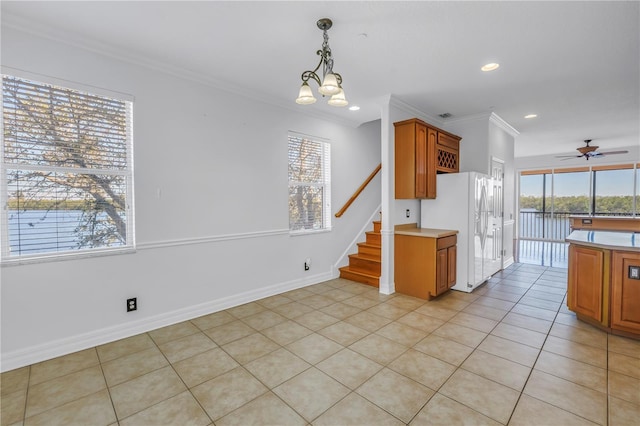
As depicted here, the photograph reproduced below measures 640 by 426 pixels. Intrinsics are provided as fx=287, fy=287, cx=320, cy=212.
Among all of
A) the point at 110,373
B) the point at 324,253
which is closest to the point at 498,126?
the point at 324,253

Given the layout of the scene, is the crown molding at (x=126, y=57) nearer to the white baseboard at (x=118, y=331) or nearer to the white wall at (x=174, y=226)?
the white wall at (x=174, y=226)

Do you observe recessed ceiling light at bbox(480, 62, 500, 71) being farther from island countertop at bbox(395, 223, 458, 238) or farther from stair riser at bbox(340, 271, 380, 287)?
stair riser at bbox(340, 271, 380, 287)

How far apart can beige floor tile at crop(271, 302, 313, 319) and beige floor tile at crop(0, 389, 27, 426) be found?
2112 millimetres

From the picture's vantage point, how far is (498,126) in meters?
5.28

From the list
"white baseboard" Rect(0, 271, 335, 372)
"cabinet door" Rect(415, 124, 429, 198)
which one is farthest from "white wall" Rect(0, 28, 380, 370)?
"cabinet door" Rect(415, 124, 429, 198)

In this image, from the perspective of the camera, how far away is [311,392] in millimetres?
2002

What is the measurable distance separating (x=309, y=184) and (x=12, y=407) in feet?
12.0

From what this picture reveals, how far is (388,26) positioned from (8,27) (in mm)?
3034

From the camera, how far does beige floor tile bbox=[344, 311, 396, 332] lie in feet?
9.88

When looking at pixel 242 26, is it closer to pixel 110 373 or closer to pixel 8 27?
pixel 8 27

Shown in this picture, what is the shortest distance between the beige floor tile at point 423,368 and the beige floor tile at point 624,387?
3.38ft

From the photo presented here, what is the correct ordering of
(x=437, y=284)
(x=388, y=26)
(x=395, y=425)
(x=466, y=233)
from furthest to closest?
(x=466, y=233) → (x=437, y=284) → (x=388, y=26) → (x=395, y=425)

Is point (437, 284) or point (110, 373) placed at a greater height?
point (437, 284)

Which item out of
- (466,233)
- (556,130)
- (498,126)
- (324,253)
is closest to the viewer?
(466,233)
